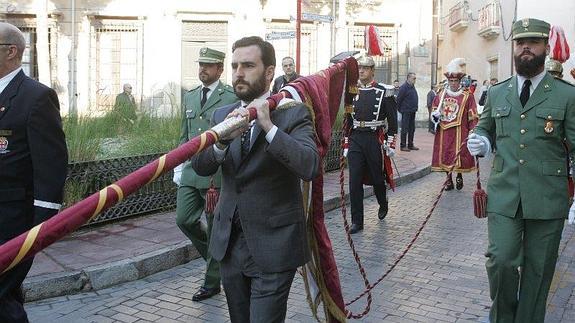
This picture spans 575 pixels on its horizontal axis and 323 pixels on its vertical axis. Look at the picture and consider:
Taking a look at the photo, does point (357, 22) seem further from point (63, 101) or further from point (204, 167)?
point (204, 167)

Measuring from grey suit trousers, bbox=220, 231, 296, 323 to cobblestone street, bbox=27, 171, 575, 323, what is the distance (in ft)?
5.64

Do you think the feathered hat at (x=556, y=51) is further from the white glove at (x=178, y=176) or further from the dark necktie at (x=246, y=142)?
the dark necktie at (x=246, y=142)

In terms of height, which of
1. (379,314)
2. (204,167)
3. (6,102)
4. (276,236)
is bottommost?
(379,314)

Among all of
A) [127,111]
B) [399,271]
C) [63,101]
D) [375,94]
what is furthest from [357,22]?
[399,271]

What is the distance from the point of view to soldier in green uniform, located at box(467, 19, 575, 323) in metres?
4.03

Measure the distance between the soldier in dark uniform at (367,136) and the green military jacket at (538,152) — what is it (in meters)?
3.75

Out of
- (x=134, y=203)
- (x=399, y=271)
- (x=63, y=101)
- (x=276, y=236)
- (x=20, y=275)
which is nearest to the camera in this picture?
(x=276, y=236)

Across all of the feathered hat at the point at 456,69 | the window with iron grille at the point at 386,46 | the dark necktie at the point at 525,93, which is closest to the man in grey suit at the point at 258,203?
the dark necktie at the point at 525,93

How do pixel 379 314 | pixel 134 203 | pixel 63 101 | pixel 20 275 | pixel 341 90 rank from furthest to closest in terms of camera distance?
pixel 63 101 < pixel 134 203 < pixel 379 314 < pixel 341 90 < pixel 20 275

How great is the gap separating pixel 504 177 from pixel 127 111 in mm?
8784

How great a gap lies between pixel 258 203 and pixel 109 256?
11.7 ft

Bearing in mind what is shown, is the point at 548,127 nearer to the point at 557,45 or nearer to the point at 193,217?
the point at 193,217

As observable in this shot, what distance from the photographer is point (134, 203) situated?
7.96 meters

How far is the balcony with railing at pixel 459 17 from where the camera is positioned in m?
28.5
